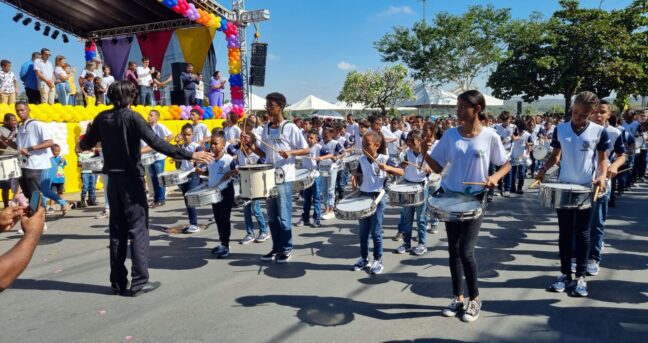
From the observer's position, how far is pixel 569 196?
4176mm

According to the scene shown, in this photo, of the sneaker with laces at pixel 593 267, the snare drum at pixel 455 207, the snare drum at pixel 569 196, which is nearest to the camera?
the snare drum at pixel 455 207

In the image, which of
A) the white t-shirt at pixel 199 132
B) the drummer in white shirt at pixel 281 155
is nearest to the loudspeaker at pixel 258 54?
the white t-shirt at pixel 199 132

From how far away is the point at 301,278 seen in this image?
5.13 metres

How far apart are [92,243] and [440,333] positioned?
18.4ft

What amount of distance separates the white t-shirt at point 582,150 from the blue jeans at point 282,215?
318 centimetres

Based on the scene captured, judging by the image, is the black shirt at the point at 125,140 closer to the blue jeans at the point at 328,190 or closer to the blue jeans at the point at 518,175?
the blue jeans at the point at 328,190

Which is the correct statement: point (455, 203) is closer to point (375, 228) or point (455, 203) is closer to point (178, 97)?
point (375, 228)

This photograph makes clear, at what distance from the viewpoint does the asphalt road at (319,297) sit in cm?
374

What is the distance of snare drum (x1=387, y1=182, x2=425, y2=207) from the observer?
5.23 meters

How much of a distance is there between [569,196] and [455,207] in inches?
53.4

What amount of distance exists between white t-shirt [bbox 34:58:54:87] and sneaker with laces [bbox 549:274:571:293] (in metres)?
13.2

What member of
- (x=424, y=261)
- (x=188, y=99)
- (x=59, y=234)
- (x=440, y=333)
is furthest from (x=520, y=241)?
(x=188, y=99)

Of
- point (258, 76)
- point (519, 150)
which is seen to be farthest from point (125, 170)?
point (258, 76)

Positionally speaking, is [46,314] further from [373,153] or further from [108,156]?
[373,153]
